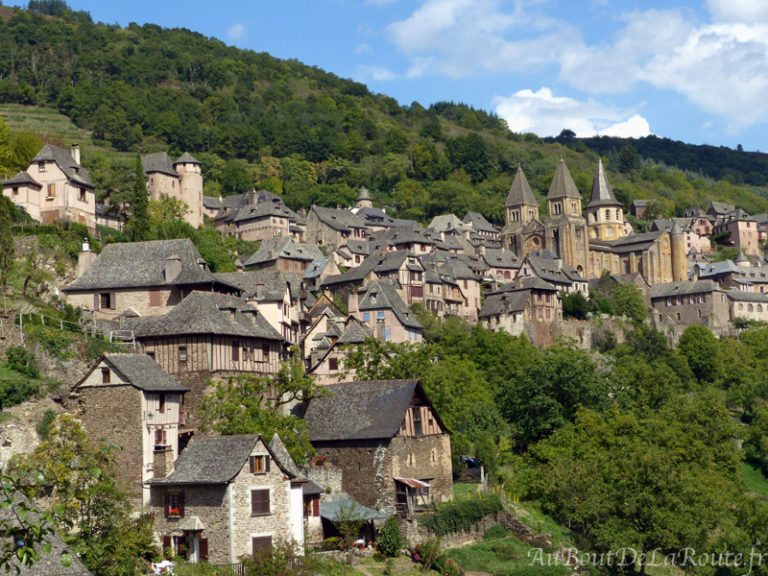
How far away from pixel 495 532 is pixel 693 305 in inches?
3095

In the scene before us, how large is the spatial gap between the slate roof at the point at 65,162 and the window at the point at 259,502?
46.8 m

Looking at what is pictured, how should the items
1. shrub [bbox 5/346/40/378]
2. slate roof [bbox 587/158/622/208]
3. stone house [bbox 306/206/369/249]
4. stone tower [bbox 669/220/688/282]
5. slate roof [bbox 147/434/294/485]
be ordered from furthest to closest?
1. slate roof [bbox 587/158/622/208]
2. stone tower [bbox 669/220/688/282]
3. stone house [bbox 306/206/369/249]
4. shrub [bbox 5/346/40/378]
5. slate roof [bbox 147/434/294/485]

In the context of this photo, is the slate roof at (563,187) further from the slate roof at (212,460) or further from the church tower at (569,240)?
the slate roof at (212,460)

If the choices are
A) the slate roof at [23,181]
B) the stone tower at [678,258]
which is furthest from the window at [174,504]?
the stone tower at [678,258]

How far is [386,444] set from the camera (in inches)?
1972

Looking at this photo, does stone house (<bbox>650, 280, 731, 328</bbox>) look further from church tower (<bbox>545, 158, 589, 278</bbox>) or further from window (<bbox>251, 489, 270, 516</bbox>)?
window (<bbox>251, 489, 270, 516</bbox>)

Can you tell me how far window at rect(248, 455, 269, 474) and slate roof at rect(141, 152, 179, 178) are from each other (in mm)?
68914

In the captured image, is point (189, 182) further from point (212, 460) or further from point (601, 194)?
point (212, 460)

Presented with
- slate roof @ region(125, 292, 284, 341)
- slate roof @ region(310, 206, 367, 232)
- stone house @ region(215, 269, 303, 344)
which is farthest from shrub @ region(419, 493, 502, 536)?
slate roof @ region(310, 206, 367, 232)

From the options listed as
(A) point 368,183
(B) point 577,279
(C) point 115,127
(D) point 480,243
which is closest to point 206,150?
(C) point 115,127

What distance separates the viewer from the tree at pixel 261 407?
48625 millimetres

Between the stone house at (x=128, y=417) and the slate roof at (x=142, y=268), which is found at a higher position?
the slate roof at (x=142, y=268)

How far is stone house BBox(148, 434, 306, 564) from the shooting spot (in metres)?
42.3

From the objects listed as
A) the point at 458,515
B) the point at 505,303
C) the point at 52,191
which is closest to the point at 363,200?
the point at 505,303
